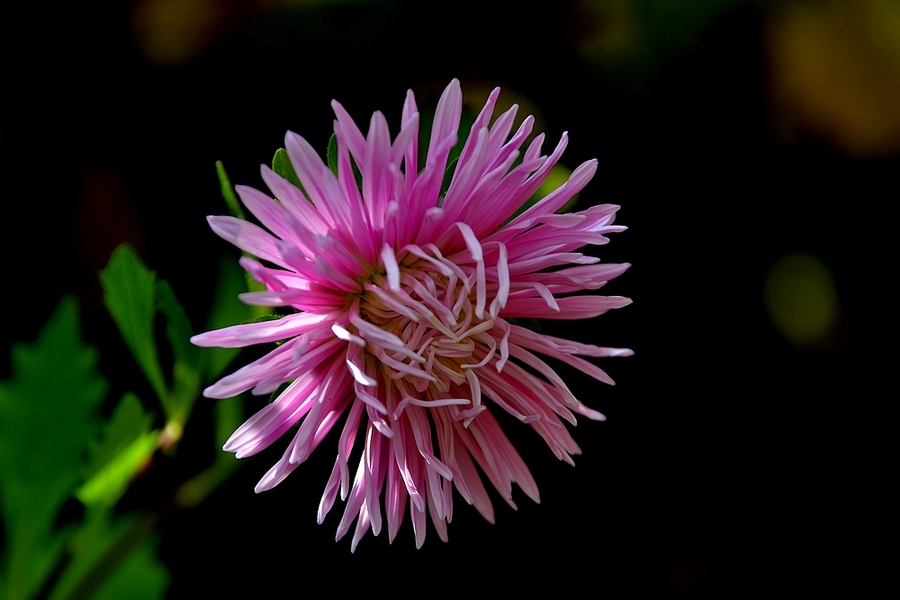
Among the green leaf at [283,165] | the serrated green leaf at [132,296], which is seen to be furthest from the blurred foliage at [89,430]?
the green leaf at [283,165]

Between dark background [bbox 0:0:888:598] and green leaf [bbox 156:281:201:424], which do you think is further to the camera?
dark background [bbox 0:0:888:598]

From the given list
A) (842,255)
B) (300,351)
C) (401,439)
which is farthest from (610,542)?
(300,351)

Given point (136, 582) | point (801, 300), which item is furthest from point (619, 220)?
point (136, 582)

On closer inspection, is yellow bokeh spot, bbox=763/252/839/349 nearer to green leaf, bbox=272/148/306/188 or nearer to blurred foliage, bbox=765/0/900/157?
blurred foliage, bbox=765/0/900/157

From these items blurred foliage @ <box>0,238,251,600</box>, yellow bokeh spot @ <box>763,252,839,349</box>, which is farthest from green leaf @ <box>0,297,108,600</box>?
Result: yellow bokeh spot @ <box>763,252,839,349</box>

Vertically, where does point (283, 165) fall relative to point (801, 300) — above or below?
above

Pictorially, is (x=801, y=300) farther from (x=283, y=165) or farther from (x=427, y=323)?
(x=283, y=165)

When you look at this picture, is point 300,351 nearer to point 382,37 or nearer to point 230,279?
point 230,279
